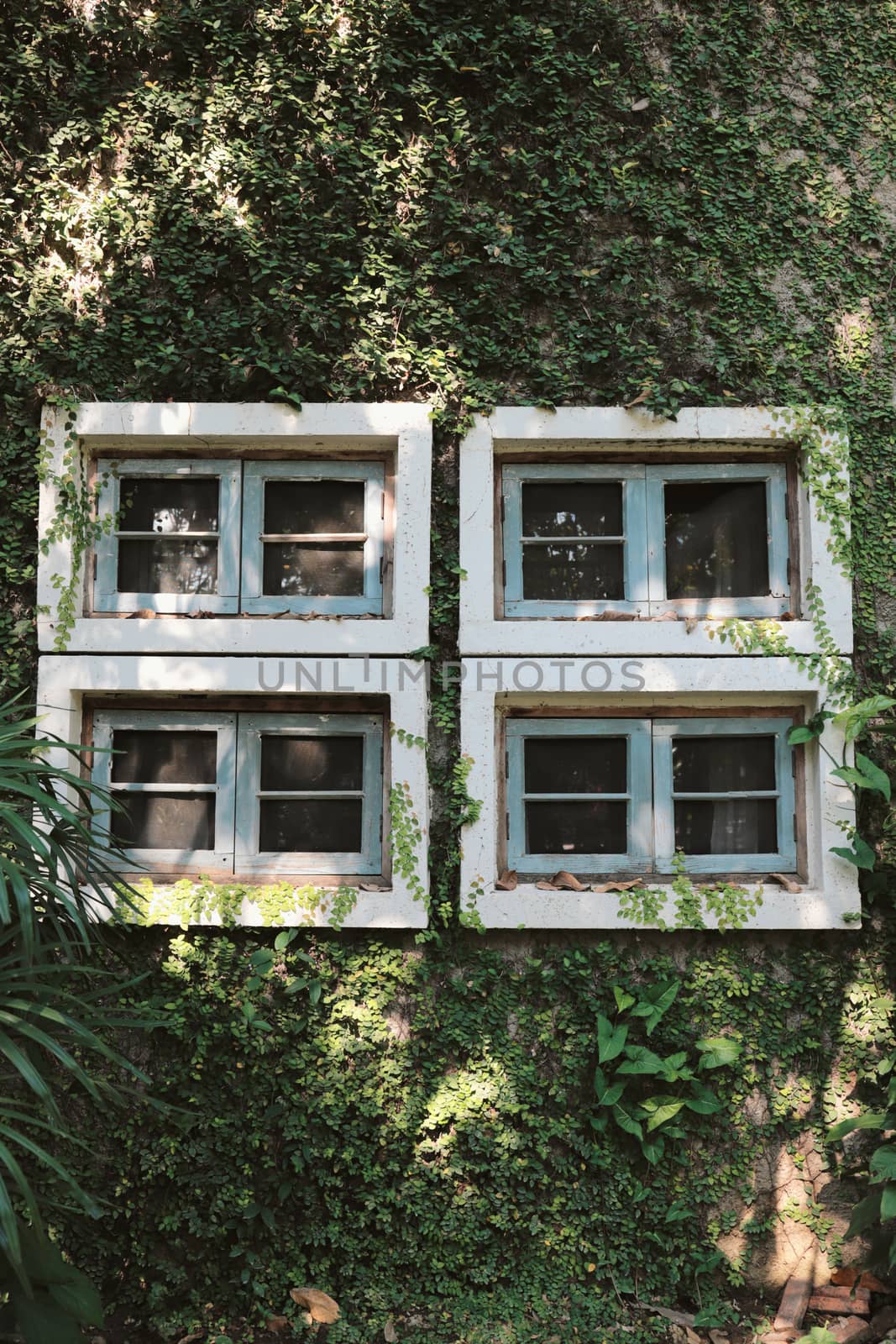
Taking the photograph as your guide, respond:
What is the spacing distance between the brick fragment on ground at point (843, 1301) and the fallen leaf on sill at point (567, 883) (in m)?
1.49

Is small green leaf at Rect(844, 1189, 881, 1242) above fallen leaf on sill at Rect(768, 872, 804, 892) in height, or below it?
below

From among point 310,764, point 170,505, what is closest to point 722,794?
point 310,764

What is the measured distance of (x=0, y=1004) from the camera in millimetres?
2109

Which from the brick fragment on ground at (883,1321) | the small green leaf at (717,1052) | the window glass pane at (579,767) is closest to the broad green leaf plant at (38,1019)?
the window glass pane at (579,767)

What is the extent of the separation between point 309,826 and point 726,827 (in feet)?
4.80

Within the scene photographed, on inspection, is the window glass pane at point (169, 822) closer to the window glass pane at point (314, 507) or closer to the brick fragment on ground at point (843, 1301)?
the window glass pane at point (314, 507)

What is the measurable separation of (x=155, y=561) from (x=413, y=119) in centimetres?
179

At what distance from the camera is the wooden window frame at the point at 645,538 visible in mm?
3111

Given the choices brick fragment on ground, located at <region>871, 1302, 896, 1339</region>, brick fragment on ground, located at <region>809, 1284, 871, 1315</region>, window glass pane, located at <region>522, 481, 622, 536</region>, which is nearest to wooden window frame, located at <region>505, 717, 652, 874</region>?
window glass pane, located at <region>522, 481, 622, 536</region>

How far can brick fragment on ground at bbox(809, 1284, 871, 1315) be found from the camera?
9.18 ft

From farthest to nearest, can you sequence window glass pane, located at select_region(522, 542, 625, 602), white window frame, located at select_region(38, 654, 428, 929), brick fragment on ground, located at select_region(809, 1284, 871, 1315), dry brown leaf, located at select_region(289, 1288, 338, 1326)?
window glass pane, located at select_region(522, 542, 625, 602)
white window frame, located at select_region(38, 654, 428, 929)
brick fragment on ground, located at select_region(809, 1284, 871, 1315)
dry brown leaf, located at select_region(289, 1288, 338, 1326)

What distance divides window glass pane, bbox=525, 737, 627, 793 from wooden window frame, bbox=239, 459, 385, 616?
788 millimetres

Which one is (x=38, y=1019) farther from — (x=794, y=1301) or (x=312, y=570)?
(x=794, y=1301)

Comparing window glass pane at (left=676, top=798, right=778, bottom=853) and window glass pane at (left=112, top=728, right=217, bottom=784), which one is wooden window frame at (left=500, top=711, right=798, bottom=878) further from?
window glass pane at (left=112, top=728, right=217, bottom=784)
